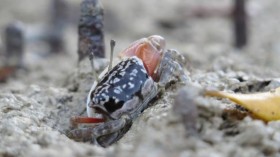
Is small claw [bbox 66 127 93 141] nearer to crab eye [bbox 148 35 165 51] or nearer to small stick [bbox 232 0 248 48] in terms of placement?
crab eye [bbox 148 35 165 51]

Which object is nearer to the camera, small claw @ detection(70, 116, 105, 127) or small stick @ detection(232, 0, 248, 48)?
small claw @ detection(70, 116, 105, 127)

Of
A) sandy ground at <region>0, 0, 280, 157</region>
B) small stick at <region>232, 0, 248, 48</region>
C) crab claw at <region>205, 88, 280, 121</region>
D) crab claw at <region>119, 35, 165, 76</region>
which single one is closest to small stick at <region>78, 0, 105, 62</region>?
sandy ground at <region>0, 0, 280, 157</region>

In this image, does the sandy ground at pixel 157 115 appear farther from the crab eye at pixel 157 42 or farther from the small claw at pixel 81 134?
the crab eye at pixel 157 42

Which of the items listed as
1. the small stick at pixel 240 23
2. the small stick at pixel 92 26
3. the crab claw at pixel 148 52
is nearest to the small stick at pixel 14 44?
the small stick at pixel 240 23

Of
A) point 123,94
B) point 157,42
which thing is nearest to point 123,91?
point 123,94

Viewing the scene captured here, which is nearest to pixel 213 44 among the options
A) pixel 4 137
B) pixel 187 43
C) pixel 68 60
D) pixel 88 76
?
pixel 187 43

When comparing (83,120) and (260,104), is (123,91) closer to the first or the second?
(83,120)

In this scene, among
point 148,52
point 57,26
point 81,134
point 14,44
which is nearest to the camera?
point 81,134
